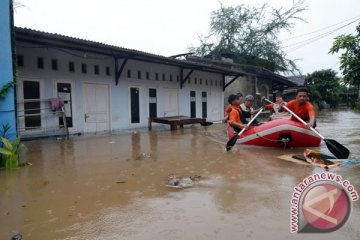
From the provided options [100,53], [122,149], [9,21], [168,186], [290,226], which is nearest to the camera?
[290,226]

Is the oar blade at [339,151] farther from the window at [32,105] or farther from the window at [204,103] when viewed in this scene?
the window at [204,103]

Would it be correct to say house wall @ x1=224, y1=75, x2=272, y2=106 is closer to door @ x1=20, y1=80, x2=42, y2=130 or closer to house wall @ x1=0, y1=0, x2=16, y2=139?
door @ x1=20, y1=80, x2=42, y2=130

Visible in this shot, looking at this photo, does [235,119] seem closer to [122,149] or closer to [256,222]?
[122,149]

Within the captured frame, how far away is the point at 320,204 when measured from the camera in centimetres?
254

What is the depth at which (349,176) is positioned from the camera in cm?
458

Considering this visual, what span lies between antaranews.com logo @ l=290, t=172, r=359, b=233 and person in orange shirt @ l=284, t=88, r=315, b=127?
4.53 m

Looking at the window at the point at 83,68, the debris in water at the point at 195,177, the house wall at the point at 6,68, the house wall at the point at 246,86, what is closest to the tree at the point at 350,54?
the debris in water at the point at 195,177

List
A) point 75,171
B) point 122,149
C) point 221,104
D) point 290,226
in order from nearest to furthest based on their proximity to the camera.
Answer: point 290,226 → point 75,171 → point 122,149 → point 221,104

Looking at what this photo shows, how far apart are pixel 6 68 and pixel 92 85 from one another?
594 cm

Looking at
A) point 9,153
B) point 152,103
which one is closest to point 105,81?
point 152,103

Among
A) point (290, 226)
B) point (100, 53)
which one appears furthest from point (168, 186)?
point (100, 53)

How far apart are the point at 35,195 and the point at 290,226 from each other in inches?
118

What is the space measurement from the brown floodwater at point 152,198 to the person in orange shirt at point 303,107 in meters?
1.20

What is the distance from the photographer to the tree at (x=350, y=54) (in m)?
6.79
